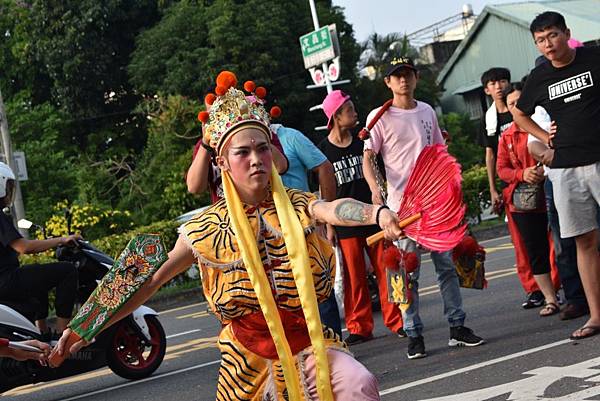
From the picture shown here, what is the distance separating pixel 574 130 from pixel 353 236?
2.08m

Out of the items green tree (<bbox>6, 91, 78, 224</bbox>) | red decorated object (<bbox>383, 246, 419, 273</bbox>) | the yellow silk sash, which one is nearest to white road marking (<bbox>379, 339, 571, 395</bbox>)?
red decorated object (<bbox>383, 246, 419, 273</bbox>)

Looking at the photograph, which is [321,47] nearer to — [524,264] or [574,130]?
[524,264]

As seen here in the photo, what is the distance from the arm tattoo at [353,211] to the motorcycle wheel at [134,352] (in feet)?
16.5

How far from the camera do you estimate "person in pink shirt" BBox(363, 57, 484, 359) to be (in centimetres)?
780

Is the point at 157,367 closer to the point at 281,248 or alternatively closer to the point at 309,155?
the point at 309,155

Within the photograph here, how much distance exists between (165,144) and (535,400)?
2495cm

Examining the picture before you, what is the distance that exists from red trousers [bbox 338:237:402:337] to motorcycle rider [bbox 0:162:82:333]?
2.21 m

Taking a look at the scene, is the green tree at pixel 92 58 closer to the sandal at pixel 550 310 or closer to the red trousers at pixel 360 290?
the red trousers at pixel 360 290

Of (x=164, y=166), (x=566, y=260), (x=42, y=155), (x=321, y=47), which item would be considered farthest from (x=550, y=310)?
(x=42, y=155)

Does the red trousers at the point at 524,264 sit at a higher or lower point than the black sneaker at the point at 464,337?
higher

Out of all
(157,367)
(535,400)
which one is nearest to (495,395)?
(535,400)

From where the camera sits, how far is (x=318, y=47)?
2680 centimetres

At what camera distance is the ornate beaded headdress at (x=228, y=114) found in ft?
14.4

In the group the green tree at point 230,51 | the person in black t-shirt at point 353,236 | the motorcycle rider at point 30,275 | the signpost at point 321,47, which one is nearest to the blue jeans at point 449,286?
the person in black t-shirt at point 353,236
